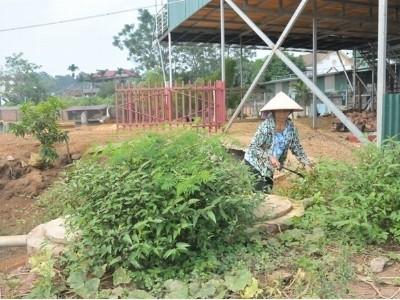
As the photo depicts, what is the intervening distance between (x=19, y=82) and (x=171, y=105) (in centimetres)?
4369

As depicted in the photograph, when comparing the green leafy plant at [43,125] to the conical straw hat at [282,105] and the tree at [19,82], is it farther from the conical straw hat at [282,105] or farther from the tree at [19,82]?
the tree at [19,82]

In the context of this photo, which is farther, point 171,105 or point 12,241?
point 171,105

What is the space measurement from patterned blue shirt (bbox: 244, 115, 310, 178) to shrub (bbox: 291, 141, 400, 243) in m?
0.79

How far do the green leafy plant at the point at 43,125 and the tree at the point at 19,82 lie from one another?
4149 centimetres

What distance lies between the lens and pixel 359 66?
24.3 meters

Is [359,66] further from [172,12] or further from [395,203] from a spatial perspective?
[395,203]

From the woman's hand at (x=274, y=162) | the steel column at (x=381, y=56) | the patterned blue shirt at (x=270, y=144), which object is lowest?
the woman's hand at (x=274, y=162)

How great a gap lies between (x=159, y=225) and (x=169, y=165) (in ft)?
1.55

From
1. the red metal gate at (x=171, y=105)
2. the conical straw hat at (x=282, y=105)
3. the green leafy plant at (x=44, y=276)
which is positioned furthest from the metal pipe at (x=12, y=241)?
the red metal gate at (x=171, y=105)

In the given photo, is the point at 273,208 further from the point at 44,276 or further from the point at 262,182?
the point at 44,276

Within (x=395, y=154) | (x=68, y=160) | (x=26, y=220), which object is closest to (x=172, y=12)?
(x=68, y=160)

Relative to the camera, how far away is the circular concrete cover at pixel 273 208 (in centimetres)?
362

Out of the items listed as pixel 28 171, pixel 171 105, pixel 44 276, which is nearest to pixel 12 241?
pixel 44 276

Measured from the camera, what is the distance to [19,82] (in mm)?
50469
